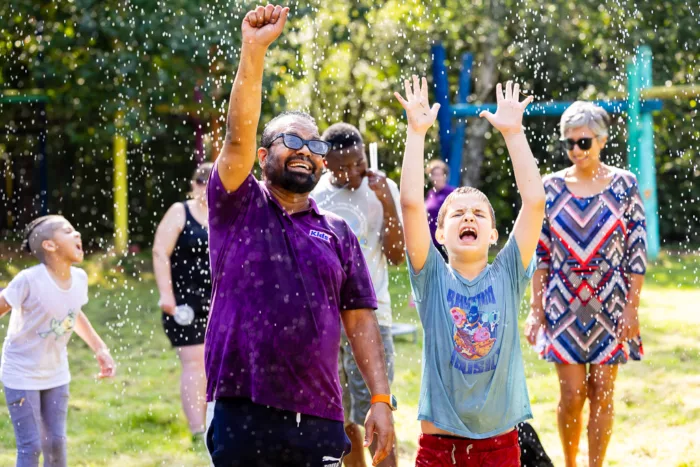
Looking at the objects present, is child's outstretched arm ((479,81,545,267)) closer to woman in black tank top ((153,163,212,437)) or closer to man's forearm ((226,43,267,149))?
man's forearm ((226,43,267,149))

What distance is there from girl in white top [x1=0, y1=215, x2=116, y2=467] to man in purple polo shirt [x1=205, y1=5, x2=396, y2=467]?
2.12 meters

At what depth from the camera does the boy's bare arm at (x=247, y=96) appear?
3.17 meters

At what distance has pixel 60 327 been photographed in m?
Answer: 5.28

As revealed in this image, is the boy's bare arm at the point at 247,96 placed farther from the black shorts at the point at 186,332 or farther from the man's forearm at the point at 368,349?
the black shorts at the point at 186,332

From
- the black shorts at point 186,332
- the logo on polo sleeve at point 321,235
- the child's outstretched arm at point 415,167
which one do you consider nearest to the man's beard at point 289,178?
the logo on polo sleeve at point 321,235

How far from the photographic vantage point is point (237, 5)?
1584cm

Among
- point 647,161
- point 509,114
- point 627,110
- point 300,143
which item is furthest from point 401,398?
point 647,161

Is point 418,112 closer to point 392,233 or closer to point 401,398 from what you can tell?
point 392,233

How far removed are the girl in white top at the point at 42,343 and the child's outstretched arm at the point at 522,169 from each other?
8.27 feet

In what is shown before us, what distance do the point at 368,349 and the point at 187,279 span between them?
3.39 meters

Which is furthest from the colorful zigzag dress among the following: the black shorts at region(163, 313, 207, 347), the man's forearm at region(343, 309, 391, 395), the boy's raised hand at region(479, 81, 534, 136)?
the black shorts at region(163, 313, 207, 347)

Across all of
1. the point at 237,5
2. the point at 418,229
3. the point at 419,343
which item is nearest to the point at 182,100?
the point at 237,5

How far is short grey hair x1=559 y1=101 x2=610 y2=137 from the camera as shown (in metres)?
5.38

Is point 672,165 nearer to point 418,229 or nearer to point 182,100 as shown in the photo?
point 182,100
